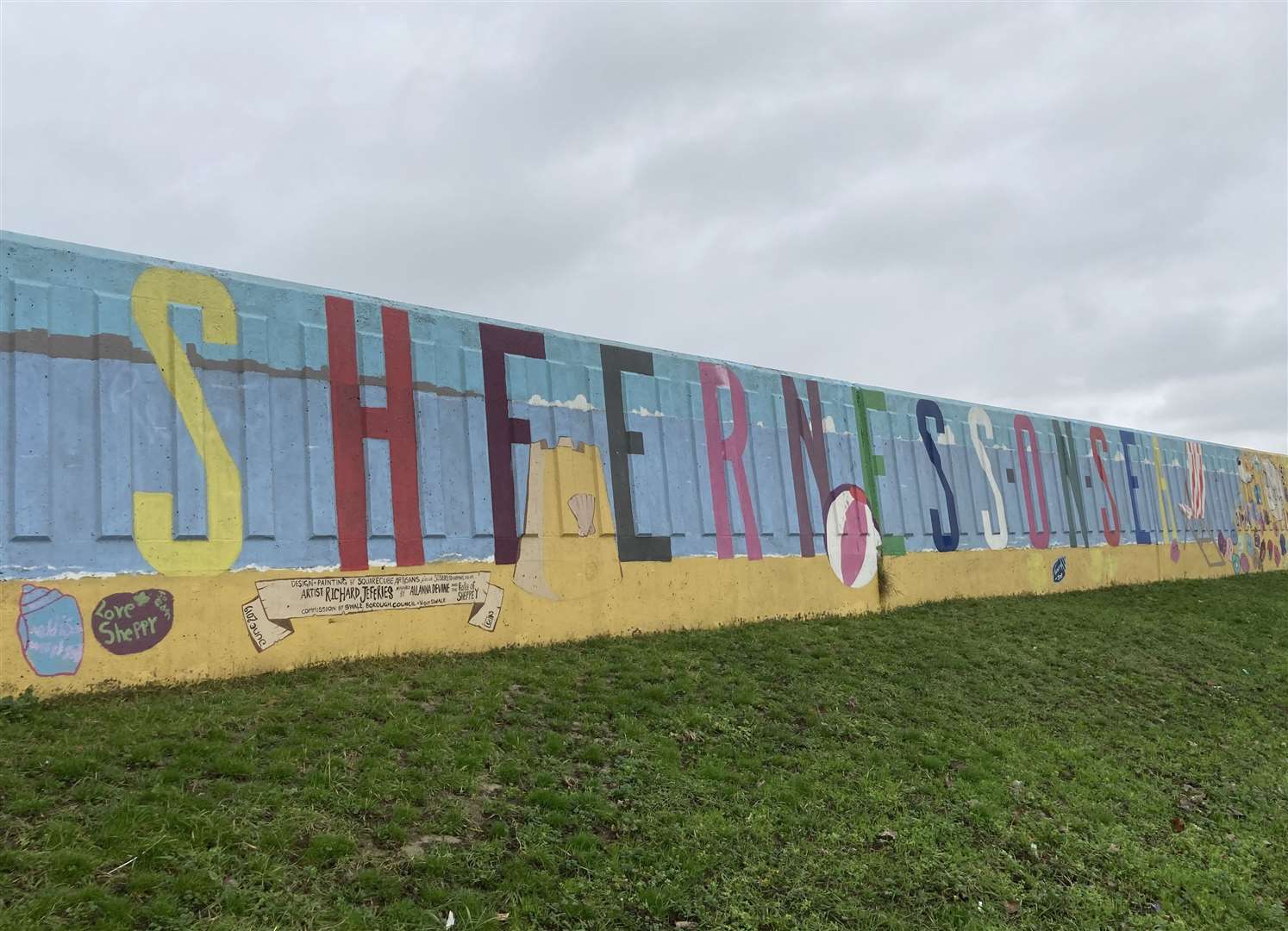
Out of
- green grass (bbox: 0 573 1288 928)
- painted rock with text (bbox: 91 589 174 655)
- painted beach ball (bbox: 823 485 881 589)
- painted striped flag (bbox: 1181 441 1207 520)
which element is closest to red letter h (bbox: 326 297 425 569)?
green grass (bbox: 0 573 1288 928)

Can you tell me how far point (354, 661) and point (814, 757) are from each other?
566 centimetres

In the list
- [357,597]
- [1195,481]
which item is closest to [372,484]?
[357,597]

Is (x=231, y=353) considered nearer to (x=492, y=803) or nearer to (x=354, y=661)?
(x=354, y=661)

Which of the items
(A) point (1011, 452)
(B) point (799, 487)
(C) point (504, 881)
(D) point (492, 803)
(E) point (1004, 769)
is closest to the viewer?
(C) point (504, 881)

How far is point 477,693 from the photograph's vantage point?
959cm

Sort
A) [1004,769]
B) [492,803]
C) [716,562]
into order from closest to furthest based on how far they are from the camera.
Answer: [492,803]
[1004,769]
[716,562]

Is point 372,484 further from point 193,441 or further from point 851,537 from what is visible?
point 851,537

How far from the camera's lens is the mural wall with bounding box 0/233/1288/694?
29.7ft

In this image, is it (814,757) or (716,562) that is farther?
(716,562)

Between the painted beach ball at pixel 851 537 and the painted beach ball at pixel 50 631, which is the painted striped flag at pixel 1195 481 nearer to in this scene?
the painted beach ball at pixel 851 537

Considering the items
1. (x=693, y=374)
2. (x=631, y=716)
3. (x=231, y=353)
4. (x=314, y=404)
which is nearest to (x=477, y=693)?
(x=631, y=716)

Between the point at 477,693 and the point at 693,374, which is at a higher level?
the point at 693,374

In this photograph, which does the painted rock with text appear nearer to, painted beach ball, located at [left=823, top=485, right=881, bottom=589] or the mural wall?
the mural wall

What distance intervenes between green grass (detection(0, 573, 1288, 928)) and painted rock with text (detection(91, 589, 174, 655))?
1.97ft
